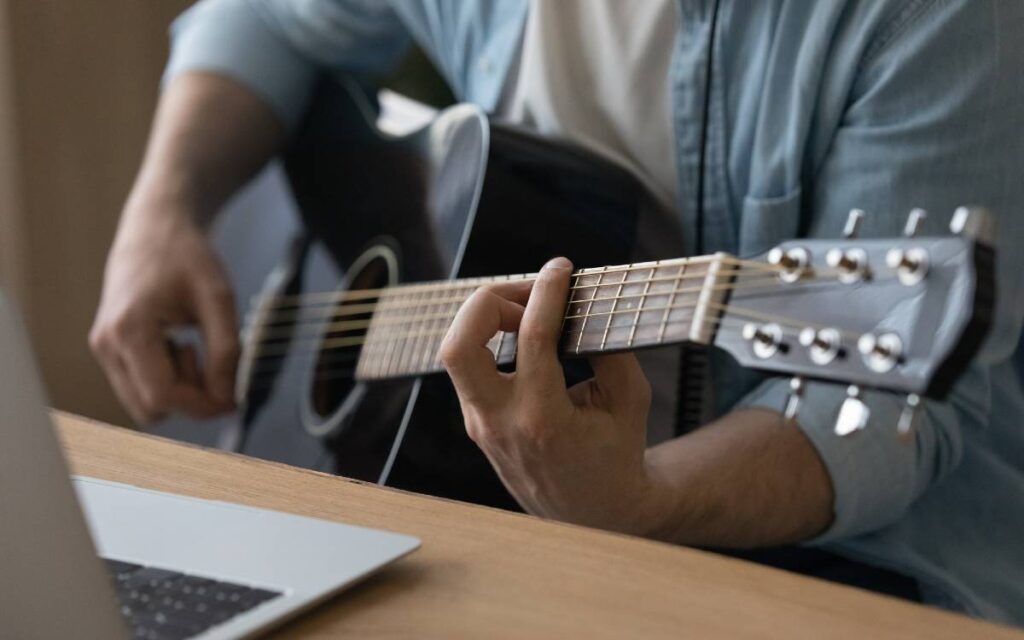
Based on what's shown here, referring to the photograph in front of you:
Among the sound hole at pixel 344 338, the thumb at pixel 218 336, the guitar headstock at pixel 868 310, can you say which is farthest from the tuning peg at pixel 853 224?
the thumb at pixel 218 336

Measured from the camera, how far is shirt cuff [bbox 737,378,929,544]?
79 cm

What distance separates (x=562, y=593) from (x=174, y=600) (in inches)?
5.7

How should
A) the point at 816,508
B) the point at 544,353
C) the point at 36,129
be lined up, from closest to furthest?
the point at 544,353
the point at 816,508
the point at 36,129

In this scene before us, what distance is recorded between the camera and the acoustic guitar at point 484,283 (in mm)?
510

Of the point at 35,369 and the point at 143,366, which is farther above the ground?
the point at 35,369

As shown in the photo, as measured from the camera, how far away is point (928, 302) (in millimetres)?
499

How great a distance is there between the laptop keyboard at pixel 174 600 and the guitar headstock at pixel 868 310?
258mm

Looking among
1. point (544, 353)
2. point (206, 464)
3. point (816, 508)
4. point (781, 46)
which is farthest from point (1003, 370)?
point (206, 464)

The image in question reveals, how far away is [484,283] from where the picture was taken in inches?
29.6

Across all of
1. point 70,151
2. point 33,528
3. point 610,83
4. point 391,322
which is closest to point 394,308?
point 391,322

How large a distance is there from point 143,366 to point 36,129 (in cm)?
91

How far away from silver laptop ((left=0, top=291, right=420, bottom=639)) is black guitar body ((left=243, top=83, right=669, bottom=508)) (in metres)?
0.25

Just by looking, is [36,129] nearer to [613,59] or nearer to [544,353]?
[613,59]

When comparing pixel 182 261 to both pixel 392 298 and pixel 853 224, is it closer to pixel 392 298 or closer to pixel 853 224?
pixel 392 298
